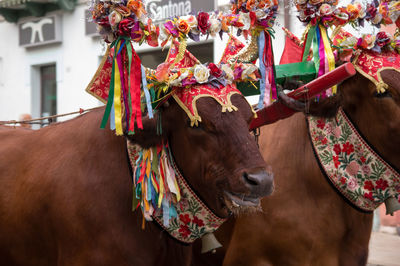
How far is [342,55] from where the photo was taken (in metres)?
3.27

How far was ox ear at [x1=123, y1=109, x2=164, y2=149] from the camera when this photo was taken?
109 inches

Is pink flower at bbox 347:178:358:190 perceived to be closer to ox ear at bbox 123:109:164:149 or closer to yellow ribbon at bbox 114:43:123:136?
ox ear at bbox 123:109:164:149

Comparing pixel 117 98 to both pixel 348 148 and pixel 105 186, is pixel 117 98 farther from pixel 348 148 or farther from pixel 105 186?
pixel 348 148

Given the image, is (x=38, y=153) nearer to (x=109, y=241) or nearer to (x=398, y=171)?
(x=109, y=241)

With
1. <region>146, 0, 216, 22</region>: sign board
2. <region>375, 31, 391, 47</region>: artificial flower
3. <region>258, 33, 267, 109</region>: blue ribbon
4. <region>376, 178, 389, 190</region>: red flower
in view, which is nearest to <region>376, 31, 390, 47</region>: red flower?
<region>375, 31, 391, 47</region>: artificial flower

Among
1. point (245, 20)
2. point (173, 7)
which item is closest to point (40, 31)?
point (173, 7)

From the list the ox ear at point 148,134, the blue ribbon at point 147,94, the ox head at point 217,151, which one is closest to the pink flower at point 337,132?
the ox head at point 217,151

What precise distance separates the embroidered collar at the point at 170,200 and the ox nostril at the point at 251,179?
1.50ft

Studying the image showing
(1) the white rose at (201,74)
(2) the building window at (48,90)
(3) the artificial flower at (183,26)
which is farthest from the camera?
(2) the building window at (48,90)

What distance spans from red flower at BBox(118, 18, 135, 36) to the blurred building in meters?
6.77

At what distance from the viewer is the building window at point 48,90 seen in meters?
11.5

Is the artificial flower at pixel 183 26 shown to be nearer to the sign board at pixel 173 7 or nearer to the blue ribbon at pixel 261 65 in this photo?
the blue ribbon at pixel 261 65

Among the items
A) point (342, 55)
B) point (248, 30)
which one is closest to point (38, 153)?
point (248, 30)

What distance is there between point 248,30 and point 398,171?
47.2 inches
